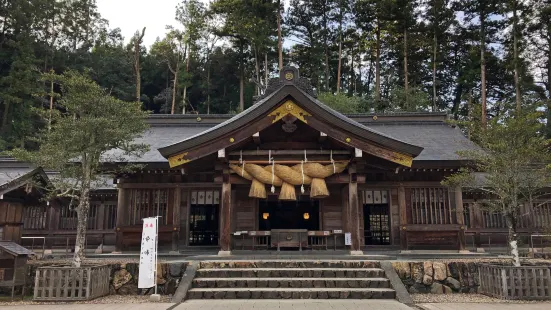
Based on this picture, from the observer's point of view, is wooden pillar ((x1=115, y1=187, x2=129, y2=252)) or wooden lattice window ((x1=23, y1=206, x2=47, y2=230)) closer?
wooden pillar ((x1=115, y1=187, x2=129, y2=252))

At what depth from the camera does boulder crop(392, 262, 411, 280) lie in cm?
908

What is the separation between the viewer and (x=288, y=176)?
36.5 ft

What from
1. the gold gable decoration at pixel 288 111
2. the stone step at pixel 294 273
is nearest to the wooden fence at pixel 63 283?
the stone step at pixel 294 273

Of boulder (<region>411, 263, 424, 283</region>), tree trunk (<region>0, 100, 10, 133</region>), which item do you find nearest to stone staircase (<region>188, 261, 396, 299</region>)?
boulder (<region>411, 263, 424, 283</region>)

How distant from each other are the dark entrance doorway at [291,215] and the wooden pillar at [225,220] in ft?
12.0

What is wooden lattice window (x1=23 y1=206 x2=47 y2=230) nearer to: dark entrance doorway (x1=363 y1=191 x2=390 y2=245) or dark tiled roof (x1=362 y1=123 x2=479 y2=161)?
dark entrance doorway (x1=363 y1=191 x2=390 y2=245)

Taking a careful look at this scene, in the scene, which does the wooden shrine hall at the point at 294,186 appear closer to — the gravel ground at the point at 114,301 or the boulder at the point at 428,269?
the boulder at the point at 428,269

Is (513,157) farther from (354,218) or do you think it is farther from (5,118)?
(5,118)

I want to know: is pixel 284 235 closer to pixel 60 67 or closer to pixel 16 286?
pixel 16 286

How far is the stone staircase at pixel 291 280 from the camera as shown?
817 centimetres

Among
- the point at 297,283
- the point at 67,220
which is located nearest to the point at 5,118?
the point at 67,220

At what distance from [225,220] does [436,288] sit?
596 cm

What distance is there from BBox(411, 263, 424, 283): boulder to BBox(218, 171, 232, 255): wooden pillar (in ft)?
16.5

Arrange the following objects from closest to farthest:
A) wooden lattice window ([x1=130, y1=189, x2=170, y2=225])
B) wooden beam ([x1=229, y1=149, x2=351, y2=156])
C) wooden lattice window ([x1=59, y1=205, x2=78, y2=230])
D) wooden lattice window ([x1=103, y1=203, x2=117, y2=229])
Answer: wooden beam ([x1=229, y1=149, x2=351, y2=156]) < wooden lattice window ([x1=130, y1=189, x2=170, y2=225]) < wooden lattice window ([x1=103, y1=203, x2=117, y2=229]) < wooden lattice window ([x1=59, y1=205, x2=78, y2=230])
